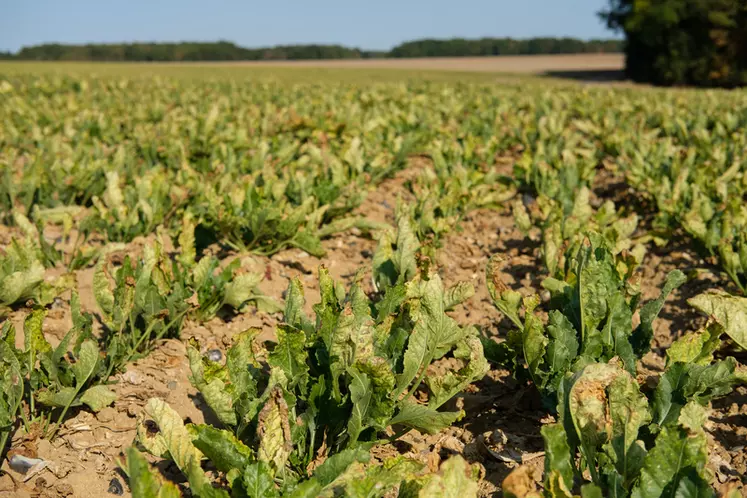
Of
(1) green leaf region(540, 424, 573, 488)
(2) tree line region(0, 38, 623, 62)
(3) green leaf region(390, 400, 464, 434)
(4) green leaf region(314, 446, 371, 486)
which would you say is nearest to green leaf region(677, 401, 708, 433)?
(1) green leaf region(540, 424, 573, 488)

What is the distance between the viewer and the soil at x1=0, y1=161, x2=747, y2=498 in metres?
2.21

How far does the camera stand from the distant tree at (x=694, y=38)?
29938mm

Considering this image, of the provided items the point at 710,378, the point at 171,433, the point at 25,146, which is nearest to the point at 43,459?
the point at 171,433

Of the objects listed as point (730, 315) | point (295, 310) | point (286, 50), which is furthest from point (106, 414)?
point (286, 50)

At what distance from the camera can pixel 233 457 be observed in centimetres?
192

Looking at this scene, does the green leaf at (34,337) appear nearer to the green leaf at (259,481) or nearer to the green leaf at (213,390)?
the green leaf at (213,390)

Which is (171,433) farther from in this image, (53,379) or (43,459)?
(53,379)

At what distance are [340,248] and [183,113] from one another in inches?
233

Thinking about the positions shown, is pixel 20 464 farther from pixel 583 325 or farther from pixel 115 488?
pixel 583 325

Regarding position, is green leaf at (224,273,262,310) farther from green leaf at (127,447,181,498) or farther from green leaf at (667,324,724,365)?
green leaf at (667,324,724,365)

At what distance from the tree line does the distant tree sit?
54.1 m

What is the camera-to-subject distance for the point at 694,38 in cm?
3200

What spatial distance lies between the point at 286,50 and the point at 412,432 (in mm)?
86109

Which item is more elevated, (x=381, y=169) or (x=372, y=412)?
(x=381, y=169)
